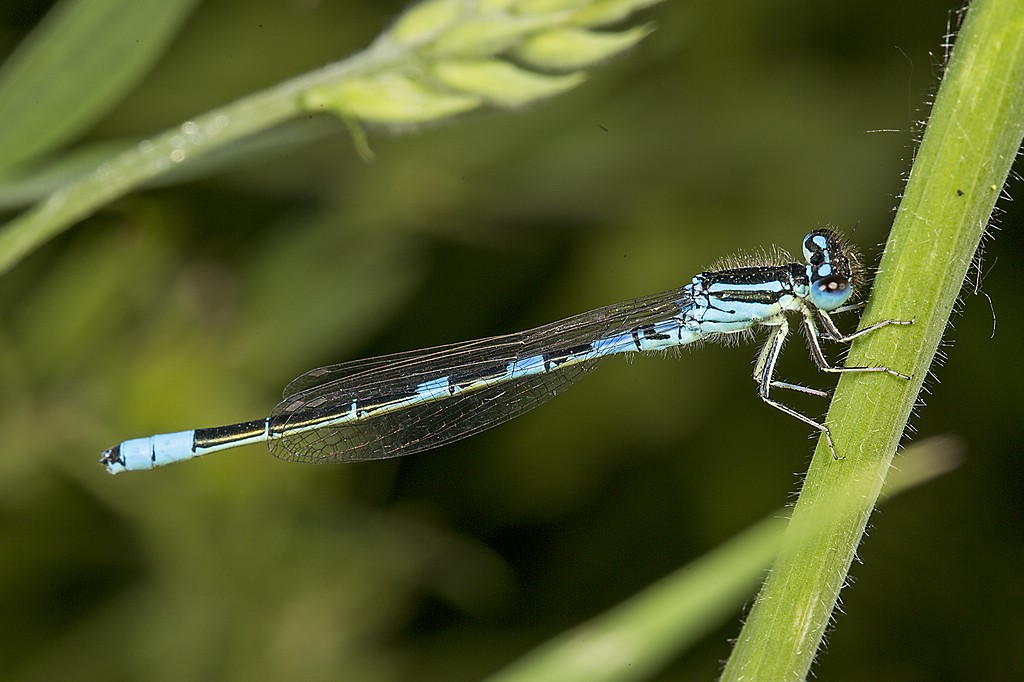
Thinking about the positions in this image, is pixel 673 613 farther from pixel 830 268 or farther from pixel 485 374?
pixel 485 374

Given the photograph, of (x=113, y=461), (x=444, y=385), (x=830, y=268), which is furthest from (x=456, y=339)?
(x=830, y=268)

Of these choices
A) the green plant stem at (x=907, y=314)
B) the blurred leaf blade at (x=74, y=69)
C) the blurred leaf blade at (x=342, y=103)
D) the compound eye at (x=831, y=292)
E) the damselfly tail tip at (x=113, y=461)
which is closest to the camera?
the green plant stem at (x=907, y=314)

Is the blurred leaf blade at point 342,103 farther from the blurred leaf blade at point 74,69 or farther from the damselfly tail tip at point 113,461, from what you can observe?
the damselfly tail tip at point 113,461

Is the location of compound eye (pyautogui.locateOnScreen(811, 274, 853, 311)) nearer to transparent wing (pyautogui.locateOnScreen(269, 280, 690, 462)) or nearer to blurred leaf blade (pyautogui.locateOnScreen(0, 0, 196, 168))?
transparent wing (pyautogui.locateOnScreen(269, 280, 690, 462))

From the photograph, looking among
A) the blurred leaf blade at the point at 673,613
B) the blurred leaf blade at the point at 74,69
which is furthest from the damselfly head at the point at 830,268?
the blurred leaf blade at the point at 74,69

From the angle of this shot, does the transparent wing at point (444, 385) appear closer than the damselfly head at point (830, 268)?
No

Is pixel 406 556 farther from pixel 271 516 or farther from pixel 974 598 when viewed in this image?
pixel 974 598

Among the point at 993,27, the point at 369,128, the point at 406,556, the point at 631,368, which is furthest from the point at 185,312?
the point at 993,27
